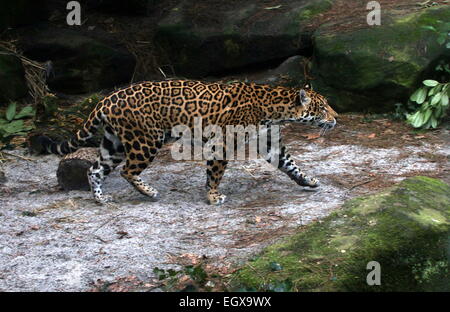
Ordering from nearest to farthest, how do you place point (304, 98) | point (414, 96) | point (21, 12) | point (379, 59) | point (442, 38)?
point (304, 98) → point (442, 38) → point (414, 96) → point (379, 59) → point (21, 12)

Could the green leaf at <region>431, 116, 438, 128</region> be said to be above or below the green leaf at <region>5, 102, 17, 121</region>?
below

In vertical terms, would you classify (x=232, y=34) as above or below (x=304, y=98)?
above

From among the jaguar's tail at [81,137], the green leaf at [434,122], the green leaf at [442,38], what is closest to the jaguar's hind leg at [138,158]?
the jaguar's tail at [81,137]

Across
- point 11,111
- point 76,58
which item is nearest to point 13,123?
point 11,111

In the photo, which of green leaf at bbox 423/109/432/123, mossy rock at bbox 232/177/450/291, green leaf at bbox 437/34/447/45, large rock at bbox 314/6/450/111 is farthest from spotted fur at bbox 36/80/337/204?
green leaf at bbox 437/34/447/45

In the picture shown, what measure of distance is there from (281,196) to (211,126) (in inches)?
46.7

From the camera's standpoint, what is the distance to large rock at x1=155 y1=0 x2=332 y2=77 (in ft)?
38.8

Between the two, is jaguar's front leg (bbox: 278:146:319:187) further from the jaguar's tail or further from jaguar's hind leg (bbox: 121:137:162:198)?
the jaguar's tail

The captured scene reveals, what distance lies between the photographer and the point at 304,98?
782 centimetres

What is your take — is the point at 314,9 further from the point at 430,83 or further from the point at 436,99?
the point at 436,99

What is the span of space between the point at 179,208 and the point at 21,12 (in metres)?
6.12

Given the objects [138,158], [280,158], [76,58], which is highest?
[76,58]

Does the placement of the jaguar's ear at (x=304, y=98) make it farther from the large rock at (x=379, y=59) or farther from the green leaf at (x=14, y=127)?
the green leaf at (x=14, y=127)

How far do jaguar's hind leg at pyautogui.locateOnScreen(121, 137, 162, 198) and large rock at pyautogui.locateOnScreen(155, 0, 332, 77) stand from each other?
4735 millimetres
